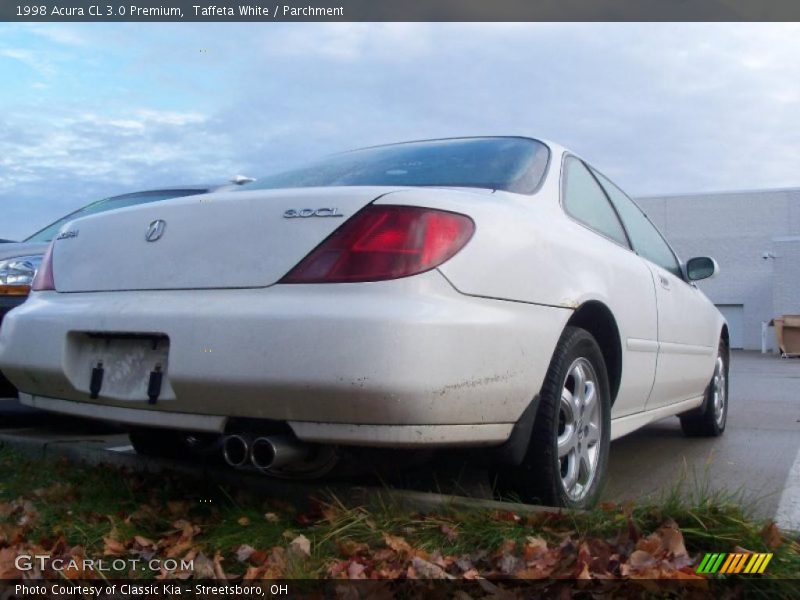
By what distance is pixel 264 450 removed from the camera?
99.0 inches

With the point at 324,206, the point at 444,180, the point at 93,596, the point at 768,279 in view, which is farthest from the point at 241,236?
the point at 768,279

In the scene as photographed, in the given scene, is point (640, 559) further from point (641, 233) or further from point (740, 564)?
point (641, 233)

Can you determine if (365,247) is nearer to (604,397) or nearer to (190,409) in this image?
(190,409)

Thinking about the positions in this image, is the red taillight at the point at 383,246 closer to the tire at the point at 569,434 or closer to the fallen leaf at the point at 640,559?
the tire at the point at 569,434

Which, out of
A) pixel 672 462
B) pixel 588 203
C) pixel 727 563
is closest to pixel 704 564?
pixel 727 563

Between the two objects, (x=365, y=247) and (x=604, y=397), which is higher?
(x=365, y=247)

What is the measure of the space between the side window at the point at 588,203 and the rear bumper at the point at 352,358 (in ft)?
2.91

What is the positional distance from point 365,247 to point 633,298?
5.21 ft

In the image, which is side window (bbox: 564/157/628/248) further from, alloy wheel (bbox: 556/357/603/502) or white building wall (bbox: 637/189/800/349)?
white building wall (bbox: 637/189/800/349)

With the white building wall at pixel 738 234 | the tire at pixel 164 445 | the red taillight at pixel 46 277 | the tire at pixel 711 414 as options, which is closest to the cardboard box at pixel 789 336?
the white building wall at pixel 738 234

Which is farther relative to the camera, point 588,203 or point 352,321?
point 588,203

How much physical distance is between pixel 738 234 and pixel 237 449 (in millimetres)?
39887

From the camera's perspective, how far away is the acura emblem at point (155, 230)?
2865mm

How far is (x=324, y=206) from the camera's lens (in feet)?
8.50
